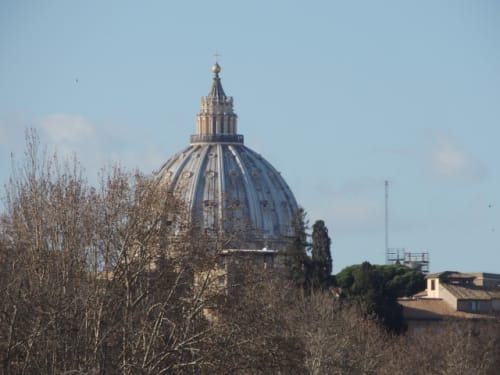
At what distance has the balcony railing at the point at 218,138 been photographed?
175887 mm

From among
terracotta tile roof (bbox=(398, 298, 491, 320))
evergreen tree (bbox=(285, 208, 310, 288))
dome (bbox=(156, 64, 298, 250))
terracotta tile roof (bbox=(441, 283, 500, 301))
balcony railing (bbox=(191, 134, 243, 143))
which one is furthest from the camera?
balcony railing (bbox=(191, 134, 243, 143))

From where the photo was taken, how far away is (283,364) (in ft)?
159

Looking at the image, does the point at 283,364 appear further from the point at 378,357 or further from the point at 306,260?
the point at 306,260

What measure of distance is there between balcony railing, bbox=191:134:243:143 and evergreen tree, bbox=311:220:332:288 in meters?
76.4

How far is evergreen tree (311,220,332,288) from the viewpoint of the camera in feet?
293

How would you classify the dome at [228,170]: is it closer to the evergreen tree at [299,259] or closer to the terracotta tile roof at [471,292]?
the terracotta tile roof at [471,292]

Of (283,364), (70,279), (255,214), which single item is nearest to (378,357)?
(283,364)

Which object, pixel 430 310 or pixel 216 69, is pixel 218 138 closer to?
pixel 216 69

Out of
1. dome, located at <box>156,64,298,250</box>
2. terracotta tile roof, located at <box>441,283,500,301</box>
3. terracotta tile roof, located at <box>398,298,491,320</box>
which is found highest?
dome, located at <box>156,64,298,250</box>

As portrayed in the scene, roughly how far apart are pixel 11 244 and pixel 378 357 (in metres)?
21.4

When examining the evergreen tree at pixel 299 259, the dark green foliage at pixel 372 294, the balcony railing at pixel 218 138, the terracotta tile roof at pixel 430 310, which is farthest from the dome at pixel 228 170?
the evergreen tree at pixel 299 259

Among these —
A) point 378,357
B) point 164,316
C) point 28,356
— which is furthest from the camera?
point 378,357

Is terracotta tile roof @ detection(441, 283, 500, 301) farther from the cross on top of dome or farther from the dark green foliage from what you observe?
the cross on top of dome

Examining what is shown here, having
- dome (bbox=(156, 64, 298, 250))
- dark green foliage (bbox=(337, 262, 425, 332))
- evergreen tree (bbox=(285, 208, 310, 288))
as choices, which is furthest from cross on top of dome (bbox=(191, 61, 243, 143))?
evergreen tree (bbox=(285, 208, 310, 288))
